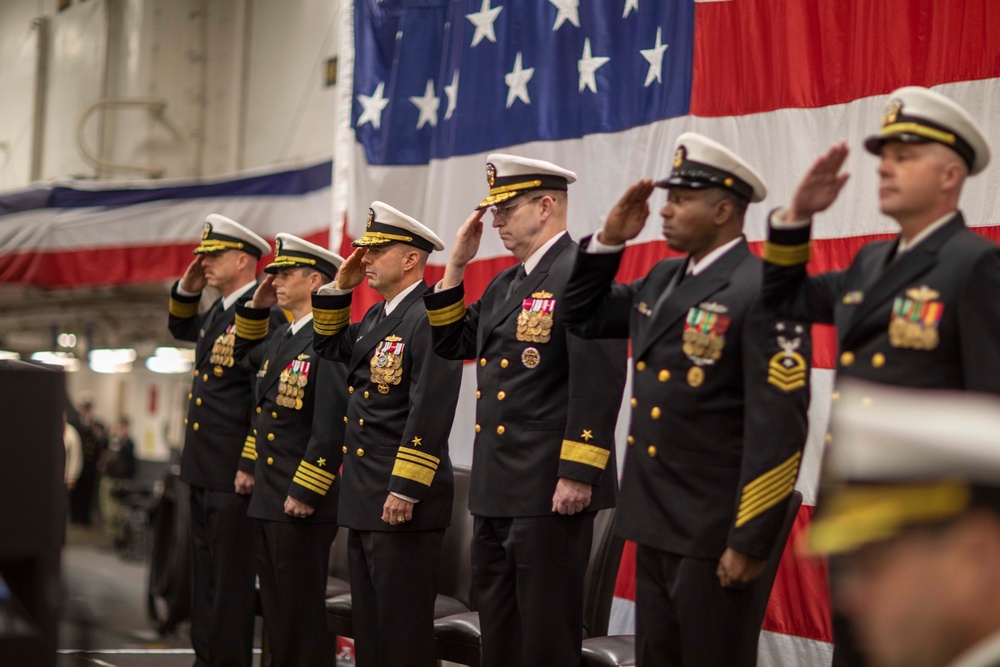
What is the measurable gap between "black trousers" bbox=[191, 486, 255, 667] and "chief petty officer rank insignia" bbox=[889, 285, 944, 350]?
285cm

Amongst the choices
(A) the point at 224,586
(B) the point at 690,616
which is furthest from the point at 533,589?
(A) the point at 224,586

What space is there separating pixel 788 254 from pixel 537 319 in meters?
0.86

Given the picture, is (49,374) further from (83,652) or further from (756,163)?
(756,163)

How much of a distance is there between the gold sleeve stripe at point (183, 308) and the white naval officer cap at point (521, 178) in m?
2.13

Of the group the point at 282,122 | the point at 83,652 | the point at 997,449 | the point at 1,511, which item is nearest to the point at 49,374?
the point at 1,511

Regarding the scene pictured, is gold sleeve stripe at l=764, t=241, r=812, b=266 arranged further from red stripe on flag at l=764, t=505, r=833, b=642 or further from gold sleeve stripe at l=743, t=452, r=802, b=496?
red stripe on flag at l=764, t=505, r=833, b=642

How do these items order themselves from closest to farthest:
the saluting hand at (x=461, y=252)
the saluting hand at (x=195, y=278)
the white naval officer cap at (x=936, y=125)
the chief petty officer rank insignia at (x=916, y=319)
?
1. the chief petty officer rank insignia at (x=916, y=319)
2. the white naval officer cap at (x=936, y=125)
3. the saluting hand at (x=461, y=252)
4. the saluting hand at (x=195, y=278)

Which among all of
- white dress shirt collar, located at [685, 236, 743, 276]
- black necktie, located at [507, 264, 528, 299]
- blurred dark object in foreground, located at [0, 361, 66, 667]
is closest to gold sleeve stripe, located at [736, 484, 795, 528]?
white dress shirt collar, located at [685, 236, 743, 276]

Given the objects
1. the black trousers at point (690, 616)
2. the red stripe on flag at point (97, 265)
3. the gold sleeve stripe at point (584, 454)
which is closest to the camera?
the black trousers at point (690, 616)

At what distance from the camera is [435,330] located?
3.33 m

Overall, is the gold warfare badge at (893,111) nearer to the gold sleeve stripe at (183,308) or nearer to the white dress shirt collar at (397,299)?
the white dress shirt collar at (397,299)

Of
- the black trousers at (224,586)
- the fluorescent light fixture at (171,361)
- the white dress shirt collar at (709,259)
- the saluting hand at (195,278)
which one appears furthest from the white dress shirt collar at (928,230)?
the fluorescent light fixture at (171,361)

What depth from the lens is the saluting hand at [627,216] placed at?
8.65 ft

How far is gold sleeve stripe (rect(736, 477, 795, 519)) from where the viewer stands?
93.3 inches
